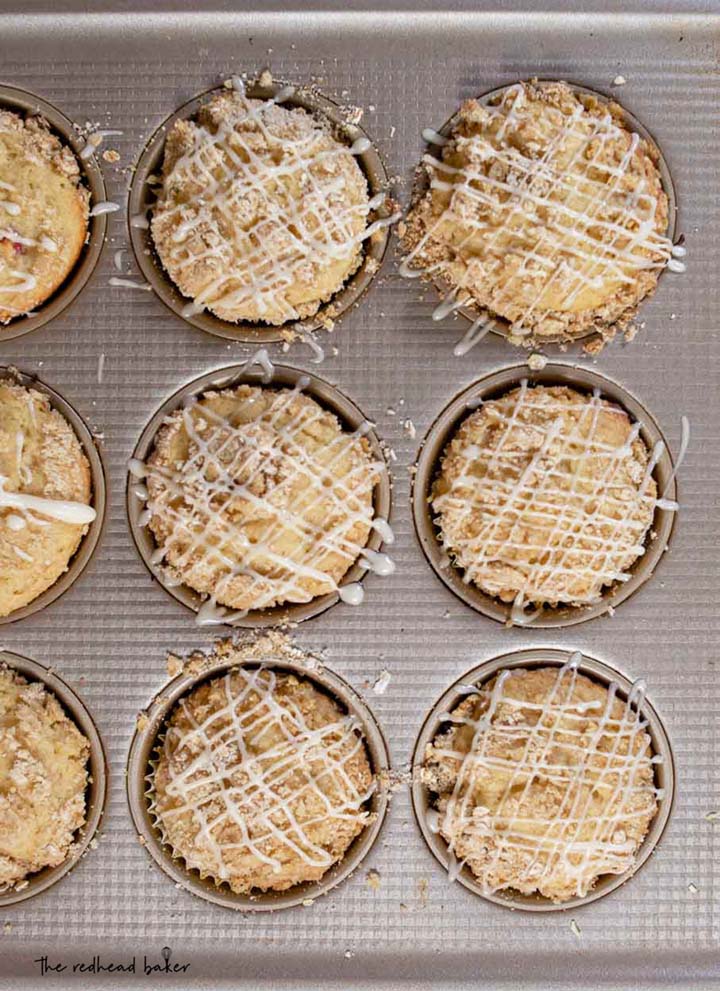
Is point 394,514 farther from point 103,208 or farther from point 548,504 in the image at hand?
point 103,208

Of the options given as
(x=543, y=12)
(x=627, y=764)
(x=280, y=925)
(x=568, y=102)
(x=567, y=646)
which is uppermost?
(x=543, y=12)

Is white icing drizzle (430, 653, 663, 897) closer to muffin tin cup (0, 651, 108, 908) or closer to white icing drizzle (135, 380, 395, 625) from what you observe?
white icing drizzle (135, 380, 395, 625)

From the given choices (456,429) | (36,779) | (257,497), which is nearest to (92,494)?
(257,497)

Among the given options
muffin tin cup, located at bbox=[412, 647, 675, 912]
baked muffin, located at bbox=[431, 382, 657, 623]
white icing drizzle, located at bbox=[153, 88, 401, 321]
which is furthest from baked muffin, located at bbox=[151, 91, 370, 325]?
muffin tin cup, located at bbox=[412, 647, 675, 912]

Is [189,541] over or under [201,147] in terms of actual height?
under

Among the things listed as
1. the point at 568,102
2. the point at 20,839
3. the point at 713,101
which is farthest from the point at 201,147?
the point at 20,839

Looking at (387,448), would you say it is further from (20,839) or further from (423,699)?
(20,839)

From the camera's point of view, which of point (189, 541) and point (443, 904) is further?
point (443, 904)

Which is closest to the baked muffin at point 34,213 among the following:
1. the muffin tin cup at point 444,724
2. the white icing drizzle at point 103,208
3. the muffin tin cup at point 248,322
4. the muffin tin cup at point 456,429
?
the white icing drizzle at point 103,208
